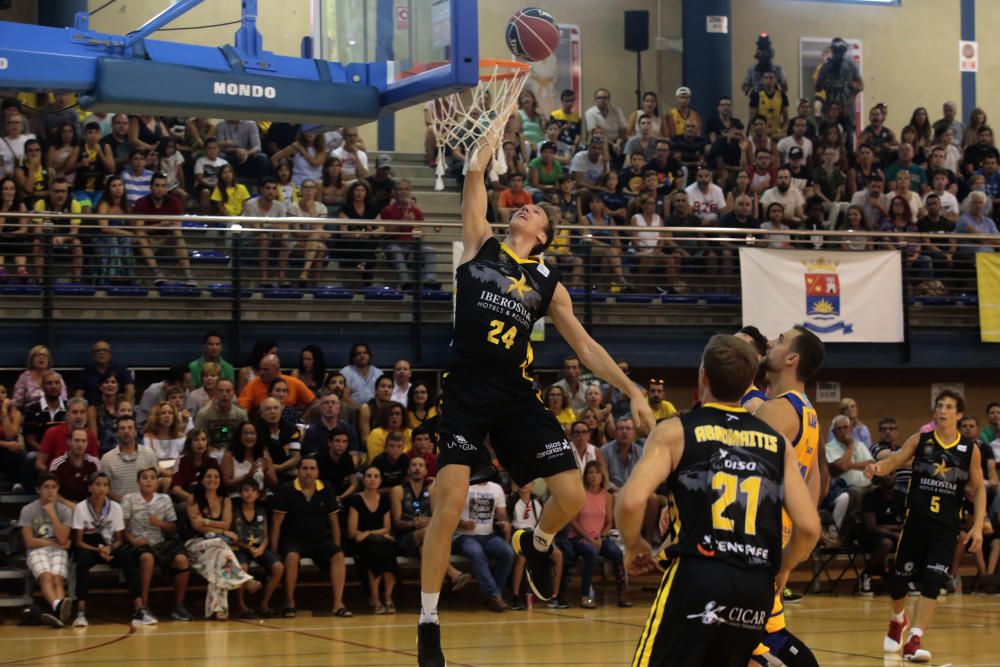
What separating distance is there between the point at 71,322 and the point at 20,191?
5.71ft

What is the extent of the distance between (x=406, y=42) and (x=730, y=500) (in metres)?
5.07

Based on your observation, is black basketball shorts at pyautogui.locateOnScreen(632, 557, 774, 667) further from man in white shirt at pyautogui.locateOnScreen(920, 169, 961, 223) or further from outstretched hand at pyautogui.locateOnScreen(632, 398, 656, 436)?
man in white shirt at pyautogui.locateOnScreen(920, 169, 961, 223)

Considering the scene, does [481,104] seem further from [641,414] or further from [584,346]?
[641,414]

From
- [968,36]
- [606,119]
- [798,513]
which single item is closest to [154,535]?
[798,513]

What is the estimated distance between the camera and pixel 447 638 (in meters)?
11.2

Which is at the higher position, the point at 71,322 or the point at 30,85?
the point at 30,85

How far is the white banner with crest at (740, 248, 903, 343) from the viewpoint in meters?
16.7

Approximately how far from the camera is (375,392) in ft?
48.2

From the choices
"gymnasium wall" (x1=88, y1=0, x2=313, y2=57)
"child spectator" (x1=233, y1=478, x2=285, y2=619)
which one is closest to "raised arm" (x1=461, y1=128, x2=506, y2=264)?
"child spectator" (x1=233, y1=478, x2=285, y2=619)

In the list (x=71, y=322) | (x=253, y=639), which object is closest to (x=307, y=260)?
(x=71, y=322)

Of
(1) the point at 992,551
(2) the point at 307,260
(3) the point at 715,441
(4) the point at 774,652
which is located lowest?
(1) the point at 992,551

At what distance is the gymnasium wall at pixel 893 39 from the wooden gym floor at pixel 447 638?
13964 mm

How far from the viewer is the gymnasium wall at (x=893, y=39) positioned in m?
25.2

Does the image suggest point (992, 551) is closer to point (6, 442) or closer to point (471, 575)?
point (471, 575)
